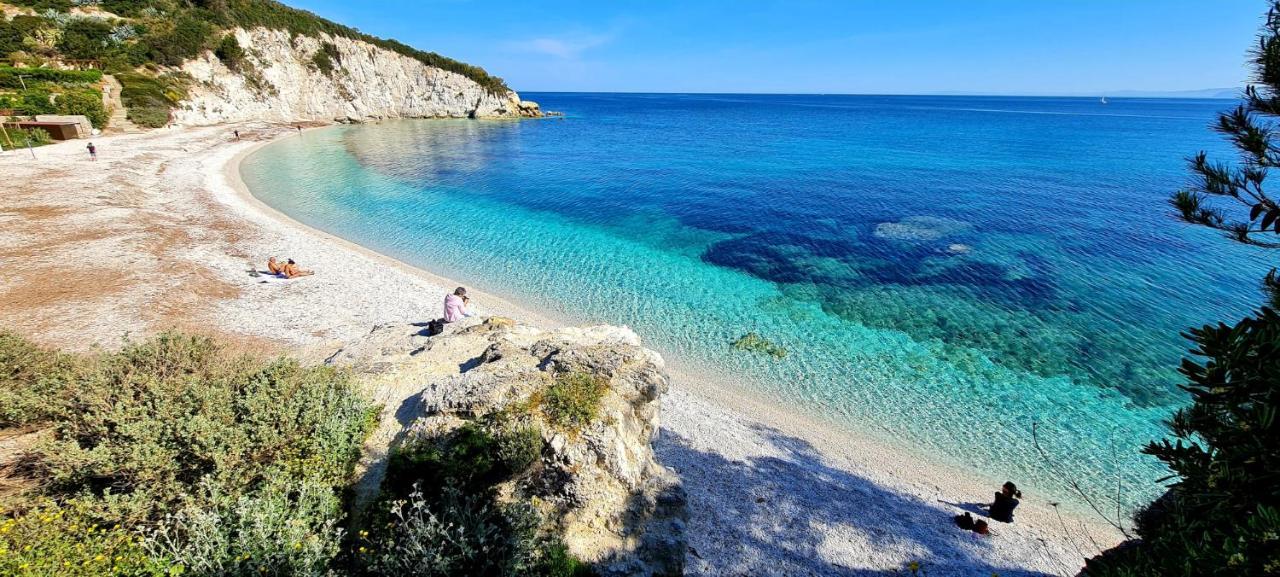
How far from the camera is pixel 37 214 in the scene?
22.5 meters

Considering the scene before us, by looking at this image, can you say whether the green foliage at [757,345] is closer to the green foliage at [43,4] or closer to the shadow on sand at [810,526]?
the shadow on sand at [810,526]

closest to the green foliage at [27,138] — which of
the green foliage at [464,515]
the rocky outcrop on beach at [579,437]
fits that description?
the rocky outcrop on beach at [579,437]

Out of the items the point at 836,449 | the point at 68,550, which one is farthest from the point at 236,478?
the point at 836,449

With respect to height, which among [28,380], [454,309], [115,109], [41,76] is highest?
[41,76]

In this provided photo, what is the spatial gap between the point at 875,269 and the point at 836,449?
1405 cm

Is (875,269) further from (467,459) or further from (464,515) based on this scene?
(464,515)

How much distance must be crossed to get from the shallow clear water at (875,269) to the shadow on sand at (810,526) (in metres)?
2.97

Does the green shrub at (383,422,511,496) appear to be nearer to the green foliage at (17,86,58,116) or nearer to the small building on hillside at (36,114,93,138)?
the small building on hillside at (36,114,93,138)

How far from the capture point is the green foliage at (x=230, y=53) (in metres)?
61.6

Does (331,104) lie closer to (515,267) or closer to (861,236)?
(515,267)

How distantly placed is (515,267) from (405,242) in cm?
747

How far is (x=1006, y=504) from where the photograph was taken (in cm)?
1026

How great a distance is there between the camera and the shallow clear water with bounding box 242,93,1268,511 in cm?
1408

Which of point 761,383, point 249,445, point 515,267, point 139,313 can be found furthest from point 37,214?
point 761,383
